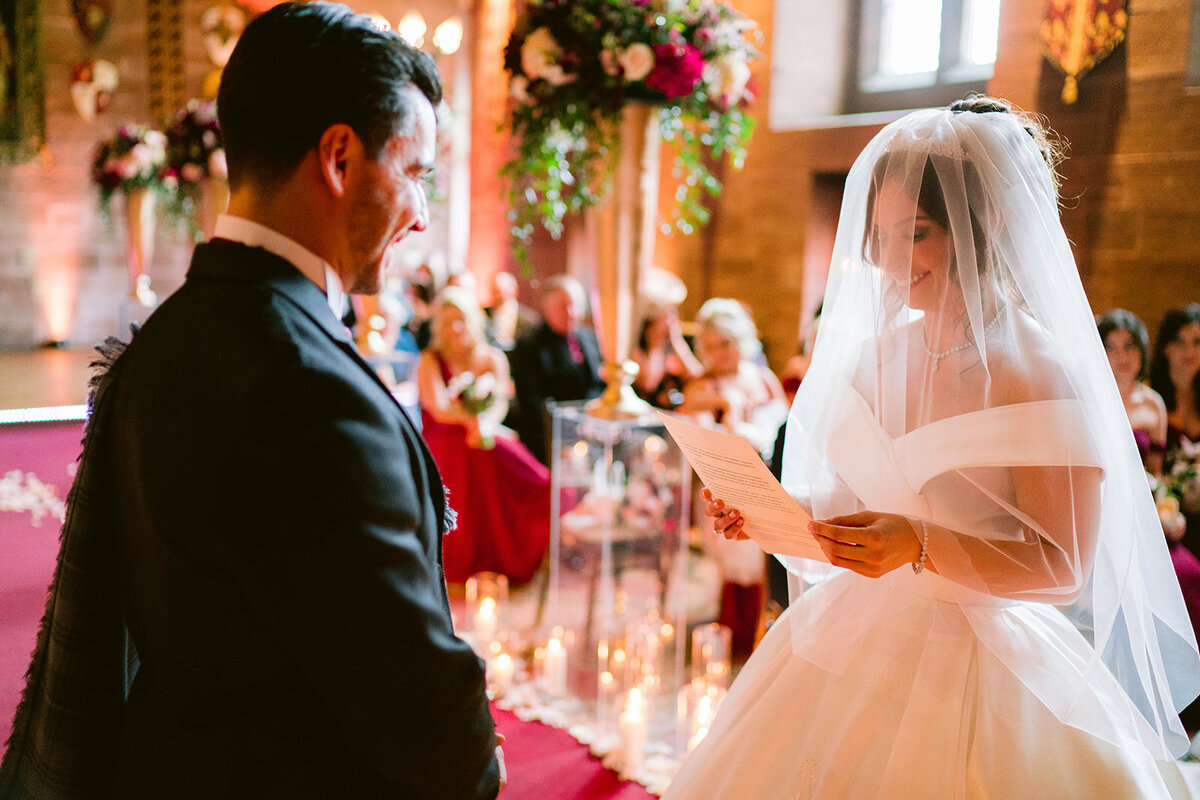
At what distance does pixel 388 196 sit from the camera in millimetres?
1162

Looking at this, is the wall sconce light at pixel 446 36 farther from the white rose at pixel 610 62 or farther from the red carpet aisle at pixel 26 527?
the red carpet aisle at pixel 26 527

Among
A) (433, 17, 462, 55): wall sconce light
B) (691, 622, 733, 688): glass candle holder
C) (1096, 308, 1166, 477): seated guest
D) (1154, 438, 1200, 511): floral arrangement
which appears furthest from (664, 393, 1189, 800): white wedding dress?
(433, 17, 462, 55): wall sconce light

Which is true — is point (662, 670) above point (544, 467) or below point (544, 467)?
below

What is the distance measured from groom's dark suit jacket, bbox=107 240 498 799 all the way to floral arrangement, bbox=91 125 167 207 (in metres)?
6.84

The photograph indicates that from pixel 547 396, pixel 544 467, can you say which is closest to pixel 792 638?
pixel 544 467

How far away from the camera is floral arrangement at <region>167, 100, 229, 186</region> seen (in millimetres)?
5828

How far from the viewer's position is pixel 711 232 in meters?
7.92

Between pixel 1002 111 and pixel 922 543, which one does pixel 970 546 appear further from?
pixel 1002 111

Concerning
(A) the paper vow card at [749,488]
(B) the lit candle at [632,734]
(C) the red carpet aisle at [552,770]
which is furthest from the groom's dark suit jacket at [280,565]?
(B) the lit candle at [632,734]

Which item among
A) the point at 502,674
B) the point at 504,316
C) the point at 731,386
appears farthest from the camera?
the point at 504,316

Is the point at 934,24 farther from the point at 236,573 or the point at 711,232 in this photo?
the point at 236,573

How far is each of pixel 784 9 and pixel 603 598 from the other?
203 inches

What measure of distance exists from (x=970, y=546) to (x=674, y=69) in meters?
2.24

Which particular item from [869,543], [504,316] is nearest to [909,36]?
[504,316]
